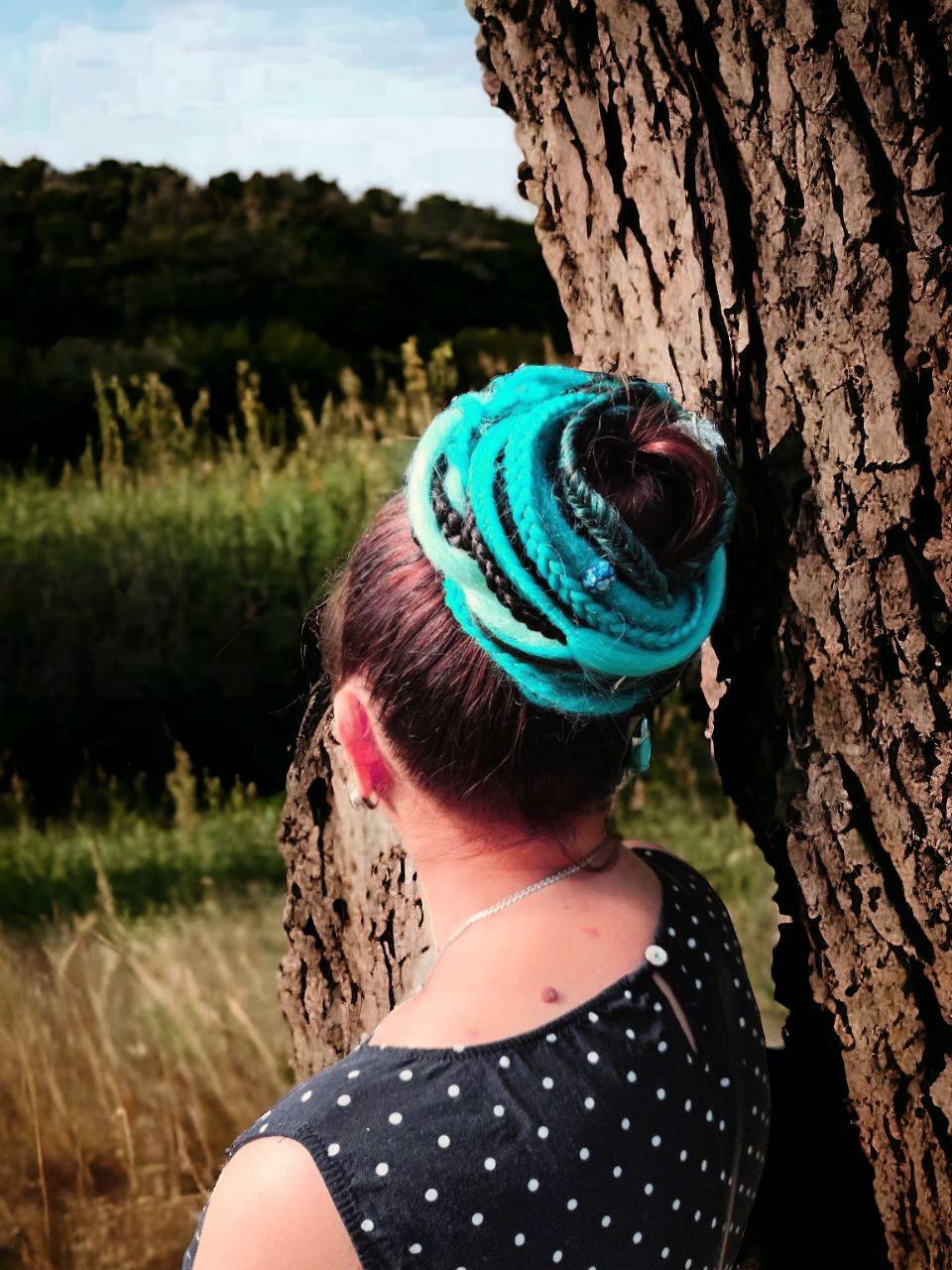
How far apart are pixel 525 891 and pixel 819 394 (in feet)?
1.88

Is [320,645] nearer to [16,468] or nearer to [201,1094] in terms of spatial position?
[201,1094]

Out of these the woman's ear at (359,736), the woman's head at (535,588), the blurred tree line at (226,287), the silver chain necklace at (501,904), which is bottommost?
the silver chain necklace at (501,904)

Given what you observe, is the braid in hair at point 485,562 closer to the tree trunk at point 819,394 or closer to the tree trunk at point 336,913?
the tree trunk at point 819,394

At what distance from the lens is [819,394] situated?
131 cm

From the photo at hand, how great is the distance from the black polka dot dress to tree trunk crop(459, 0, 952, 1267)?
0.98 feet

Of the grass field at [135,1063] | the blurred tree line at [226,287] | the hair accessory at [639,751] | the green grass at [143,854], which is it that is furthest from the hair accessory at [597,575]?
the blurred tree line at [226,287]

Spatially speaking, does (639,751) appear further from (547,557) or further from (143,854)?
(143,854)

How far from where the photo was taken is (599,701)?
1124 millimetres

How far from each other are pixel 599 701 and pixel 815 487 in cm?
37

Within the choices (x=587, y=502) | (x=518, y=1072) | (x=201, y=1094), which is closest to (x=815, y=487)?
(x=587, y=502)

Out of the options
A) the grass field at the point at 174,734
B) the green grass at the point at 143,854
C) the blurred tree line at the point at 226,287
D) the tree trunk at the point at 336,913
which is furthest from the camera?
the blurred tree line at the point at 226,287

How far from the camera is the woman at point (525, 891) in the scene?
3.36ft

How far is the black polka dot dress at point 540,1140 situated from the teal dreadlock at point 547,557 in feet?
0.93

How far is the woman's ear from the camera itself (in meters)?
1.21
